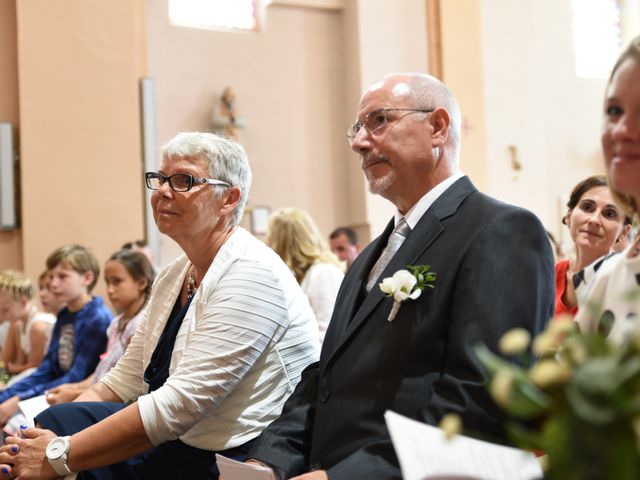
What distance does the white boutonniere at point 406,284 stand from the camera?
A: 86.4 inches

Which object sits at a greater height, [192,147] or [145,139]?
[145,139]

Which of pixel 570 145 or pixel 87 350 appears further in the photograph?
pixel 570 145

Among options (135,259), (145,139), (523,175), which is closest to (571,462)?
(135,259)

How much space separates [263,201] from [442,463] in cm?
1041

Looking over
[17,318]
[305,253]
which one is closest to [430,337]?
[305,253]

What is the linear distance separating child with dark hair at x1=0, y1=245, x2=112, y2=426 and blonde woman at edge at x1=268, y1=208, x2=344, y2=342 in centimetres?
130

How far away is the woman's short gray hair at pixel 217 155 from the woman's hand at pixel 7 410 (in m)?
2.75

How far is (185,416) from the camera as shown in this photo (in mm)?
2703

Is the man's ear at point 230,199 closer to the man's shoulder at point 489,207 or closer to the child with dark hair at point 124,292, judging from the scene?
the man's shoulder at point 489,207

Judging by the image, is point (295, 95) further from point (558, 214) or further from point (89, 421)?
point (89, 421)

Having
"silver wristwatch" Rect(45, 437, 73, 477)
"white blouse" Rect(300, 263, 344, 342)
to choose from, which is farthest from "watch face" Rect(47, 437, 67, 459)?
"white blouse" Rect(300, 263, 344, 342)

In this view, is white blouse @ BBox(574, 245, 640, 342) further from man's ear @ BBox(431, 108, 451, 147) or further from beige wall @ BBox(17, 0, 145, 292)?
beige wall @ BBox(17, 0, 145, 292)

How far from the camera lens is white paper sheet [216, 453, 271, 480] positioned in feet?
7.64

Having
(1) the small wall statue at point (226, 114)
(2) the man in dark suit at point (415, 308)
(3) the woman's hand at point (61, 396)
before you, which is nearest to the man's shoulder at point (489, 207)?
(2) the man in dark suit at point (415, 308)
